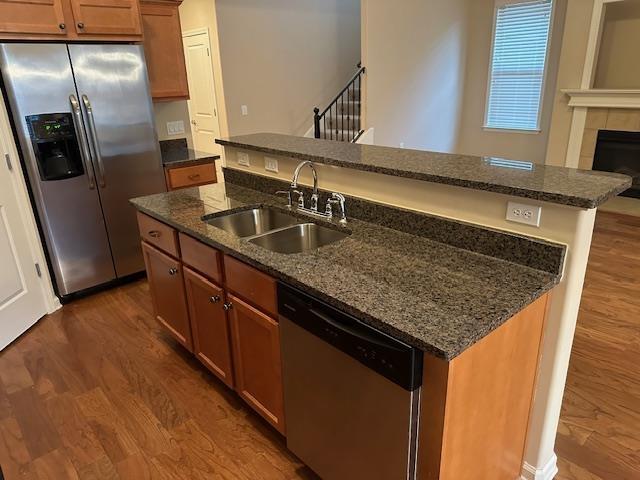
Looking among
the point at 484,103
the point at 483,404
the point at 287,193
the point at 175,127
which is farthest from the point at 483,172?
the point at 484,103

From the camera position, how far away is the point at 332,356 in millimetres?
1444

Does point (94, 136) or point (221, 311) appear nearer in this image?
point (221, 311)

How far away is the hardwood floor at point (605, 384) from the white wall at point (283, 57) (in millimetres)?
4247

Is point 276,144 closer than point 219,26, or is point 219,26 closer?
point 276,144

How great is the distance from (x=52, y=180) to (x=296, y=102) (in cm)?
387

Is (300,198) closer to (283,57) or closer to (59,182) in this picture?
(59,182)

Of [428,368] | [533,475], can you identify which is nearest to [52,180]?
[428,368]

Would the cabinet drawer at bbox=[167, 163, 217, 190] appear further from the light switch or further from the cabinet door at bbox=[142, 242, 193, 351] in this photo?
the cabinet door at bbox=[142, 242, 193, 351]

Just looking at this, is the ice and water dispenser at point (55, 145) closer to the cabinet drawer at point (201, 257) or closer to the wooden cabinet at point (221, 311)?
the wooden cabinet at point (221, 311)

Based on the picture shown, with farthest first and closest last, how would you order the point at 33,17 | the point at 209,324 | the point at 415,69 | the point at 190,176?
the point at 415,69, the point at 190,176, the point at 33,17, the point at 209,324

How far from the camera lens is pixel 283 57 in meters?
6.00

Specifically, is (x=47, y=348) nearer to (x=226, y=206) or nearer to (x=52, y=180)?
(x=52, y=180)

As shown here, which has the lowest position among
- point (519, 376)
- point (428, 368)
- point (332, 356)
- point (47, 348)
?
point (47, 348)

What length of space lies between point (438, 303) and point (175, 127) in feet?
11.4
